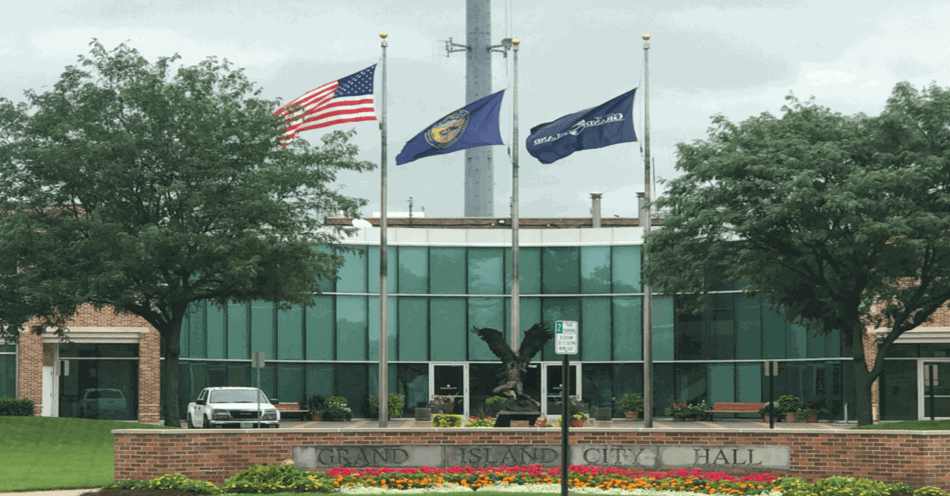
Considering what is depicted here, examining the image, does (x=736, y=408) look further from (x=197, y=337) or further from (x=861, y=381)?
(x=197, y=337)

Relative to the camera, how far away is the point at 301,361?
4116cm

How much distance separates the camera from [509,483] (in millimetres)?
18172

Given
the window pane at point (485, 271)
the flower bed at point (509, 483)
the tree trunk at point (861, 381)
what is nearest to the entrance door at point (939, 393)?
the tree trunk at point (861, 381)

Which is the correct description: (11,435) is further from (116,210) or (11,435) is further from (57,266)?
(116,210)

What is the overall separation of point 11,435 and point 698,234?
1973 cm

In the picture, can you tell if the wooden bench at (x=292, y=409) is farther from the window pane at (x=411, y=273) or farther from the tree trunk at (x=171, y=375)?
the tree trunk at (x=171, y=375)

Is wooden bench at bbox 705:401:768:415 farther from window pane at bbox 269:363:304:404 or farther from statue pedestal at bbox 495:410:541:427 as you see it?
statue pedestal at bbox 495:410:541:427

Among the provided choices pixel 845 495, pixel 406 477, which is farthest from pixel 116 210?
pixel 845 495

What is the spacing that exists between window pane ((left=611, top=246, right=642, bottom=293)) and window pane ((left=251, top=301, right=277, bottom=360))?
13.1 meters

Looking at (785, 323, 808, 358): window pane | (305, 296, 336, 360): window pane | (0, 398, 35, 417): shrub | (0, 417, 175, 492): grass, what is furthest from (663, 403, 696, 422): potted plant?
(0, 398, 35, 417): shrub

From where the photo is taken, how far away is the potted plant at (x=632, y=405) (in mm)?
40375

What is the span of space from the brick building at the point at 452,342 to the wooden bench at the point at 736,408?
0.71 metres

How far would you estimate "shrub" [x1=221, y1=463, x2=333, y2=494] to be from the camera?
17438mm

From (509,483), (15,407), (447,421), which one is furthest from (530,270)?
(509,483)
